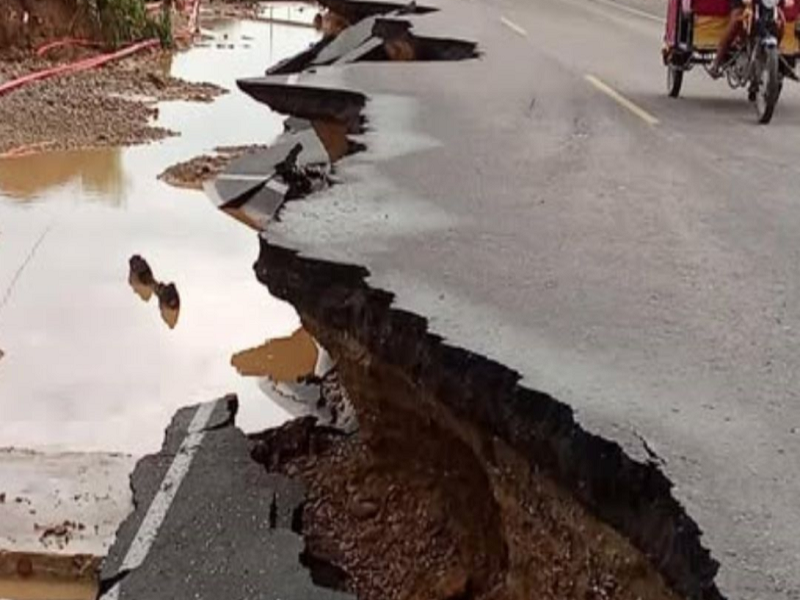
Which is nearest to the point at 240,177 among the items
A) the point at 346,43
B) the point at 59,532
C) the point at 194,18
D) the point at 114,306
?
the point at 346,43

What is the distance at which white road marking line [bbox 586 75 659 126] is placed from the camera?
11469 millimetres

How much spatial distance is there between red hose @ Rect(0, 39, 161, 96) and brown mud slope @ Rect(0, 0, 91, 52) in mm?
855

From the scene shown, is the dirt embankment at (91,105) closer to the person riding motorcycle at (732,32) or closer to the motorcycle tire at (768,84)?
Answer: the person riding motorcycle at (732,32)

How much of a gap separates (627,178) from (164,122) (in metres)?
13.6

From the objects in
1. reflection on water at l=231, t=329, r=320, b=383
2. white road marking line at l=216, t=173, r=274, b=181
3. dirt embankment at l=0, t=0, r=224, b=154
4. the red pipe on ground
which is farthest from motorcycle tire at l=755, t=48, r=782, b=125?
the red pipe on ground

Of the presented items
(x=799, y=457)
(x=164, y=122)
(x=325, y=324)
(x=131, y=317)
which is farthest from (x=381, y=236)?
(x=164, y=122)

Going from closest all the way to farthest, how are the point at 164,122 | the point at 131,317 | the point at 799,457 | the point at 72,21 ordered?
1. the point at 799,457
2. the point at 131,317
3. the point at 164,122
4. the point at 72,21

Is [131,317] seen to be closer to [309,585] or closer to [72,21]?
[309,585]

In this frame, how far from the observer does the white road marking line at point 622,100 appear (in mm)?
11469

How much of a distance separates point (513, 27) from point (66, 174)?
19.3ft

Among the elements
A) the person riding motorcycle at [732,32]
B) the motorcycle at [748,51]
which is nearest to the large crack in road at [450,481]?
the motorcycle at [748,51]

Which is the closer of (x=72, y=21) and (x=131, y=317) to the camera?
(x=131, y=317)

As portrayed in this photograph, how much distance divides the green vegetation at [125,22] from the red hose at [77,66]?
0.25m

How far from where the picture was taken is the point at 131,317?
11383mm
